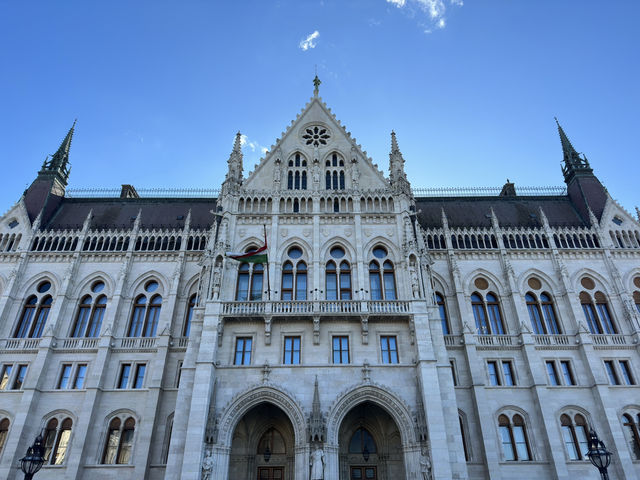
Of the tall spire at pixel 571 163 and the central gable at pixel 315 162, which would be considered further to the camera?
the tall spire at pixel 571 163

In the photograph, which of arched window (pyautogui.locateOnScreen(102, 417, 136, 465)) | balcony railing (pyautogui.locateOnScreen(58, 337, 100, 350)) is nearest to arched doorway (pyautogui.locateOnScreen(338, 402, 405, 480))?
arched window (pyautogui.locateOnScreen(102, 417, 136, 465))

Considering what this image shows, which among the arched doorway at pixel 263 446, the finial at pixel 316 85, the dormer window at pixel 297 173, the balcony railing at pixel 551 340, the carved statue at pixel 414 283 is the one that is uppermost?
the finial at pixel 316 85

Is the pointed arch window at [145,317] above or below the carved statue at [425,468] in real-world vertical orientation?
above

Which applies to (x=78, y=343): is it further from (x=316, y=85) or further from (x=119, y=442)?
(x=316, y=85)

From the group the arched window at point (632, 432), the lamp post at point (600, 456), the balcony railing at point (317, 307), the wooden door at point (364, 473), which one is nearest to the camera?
the lamp post at point (600, 456)

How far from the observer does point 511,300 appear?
3334 centimetres

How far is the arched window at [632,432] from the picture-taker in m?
28.6

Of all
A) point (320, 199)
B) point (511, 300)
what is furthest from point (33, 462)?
point (511, 300)

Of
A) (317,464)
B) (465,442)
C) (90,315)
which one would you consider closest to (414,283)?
(465,442)

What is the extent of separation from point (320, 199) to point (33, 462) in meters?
21.6

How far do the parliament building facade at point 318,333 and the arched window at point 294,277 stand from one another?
0.32ft

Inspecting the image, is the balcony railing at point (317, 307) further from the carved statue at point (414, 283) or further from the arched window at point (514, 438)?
→ the arched window at point (514, 438)

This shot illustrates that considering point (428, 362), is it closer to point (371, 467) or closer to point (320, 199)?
point (371, 467)

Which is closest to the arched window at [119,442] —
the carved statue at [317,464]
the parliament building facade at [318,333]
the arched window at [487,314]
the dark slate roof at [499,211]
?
the parliament building facade at [318,333]
